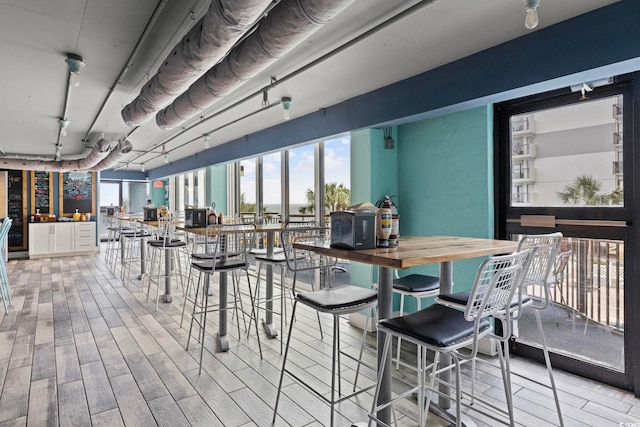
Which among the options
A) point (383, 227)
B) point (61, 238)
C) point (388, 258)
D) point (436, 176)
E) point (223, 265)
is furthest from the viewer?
point (61, 238)

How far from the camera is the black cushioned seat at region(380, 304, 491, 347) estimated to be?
4.94 ft

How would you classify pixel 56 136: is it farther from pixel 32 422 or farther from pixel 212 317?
pixel 32 422

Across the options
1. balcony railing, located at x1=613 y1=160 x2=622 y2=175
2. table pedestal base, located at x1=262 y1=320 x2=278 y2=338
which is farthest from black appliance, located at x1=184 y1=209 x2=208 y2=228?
balcony railing, located at x1=613 y1=160 x2=622 y2=175

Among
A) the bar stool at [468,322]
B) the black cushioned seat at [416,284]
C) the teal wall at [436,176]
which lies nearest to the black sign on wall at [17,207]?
the teal wall at [436,176]

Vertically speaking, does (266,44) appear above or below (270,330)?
above

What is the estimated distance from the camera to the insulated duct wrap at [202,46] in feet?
5.63

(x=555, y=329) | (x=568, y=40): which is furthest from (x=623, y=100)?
Answer: (x=555, y=329)

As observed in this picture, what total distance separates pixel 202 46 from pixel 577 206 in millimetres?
3000

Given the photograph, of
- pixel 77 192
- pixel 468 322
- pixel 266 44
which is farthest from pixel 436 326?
pixel 77 192

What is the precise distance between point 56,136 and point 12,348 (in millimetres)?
4734

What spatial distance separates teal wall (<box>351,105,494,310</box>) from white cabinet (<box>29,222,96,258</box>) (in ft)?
25.9

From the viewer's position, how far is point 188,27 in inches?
99.4

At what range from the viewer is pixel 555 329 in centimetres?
295

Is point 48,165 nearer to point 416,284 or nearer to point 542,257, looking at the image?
point 416,284
